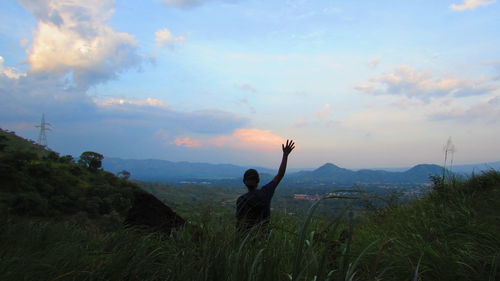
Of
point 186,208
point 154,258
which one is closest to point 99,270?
point 154,258

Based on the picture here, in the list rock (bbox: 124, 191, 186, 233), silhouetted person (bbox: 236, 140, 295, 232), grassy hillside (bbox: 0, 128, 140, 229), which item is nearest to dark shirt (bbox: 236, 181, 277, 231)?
silhouetted person (bbox: 236, 140, 295, 232)

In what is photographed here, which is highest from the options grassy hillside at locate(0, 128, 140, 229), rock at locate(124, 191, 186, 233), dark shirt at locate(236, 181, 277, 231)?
dark shirt at locate(236, 181, 277, 231)

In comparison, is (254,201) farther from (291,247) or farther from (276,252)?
→ (276,252)

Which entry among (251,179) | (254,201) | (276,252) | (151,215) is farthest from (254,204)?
(151,215)

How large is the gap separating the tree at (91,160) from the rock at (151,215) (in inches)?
1357

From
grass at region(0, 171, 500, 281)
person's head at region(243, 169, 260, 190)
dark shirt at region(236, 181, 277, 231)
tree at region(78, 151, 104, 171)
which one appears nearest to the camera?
grass at region(0, 171, 500, 281)

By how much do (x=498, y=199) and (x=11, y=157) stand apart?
2667cm

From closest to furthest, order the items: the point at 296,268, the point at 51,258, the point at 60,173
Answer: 1. the point at 296,268
2. the point at 51,258
3. the point at 60,173

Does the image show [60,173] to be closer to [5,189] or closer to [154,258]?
[5,189]

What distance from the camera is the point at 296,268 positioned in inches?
105

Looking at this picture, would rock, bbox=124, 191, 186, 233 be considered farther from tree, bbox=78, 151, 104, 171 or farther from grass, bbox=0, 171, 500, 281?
tree, bbox=78, 151, 104, 171

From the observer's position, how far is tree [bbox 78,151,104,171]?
130 feet

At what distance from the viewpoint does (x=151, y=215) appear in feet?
25.6

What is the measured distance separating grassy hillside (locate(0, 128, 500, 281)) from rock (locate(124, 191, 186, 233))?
1113 mm
